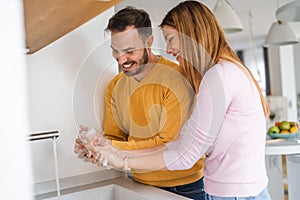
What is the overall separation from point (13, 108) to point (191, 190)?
3.10ft

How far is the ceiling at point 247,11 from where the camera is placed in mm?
2120

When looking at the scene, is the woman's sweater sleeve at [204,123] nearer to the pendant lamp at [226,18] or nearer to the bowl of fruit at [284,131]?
the pendant lamp at [226,18]

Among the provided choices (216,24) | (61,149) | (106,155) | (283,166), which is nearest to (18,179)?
(106,155)

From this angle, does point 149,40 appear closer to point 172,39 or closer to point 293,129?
point 172,39

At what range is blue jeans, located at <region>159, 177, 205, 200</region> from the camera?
1.12m

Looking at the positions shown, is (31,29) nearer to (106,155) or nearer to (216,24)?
(106,155)

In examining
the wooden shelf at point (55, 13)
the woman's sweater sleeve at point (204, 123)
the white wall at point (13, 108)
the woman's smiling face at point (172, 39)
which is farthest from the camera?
the woman's smiling face at point (172, 39)

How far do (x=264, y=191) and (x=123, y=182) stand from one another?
18.6 inches

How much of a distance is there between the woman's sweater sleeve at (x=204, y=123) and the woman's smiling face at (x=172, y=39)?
14 cm

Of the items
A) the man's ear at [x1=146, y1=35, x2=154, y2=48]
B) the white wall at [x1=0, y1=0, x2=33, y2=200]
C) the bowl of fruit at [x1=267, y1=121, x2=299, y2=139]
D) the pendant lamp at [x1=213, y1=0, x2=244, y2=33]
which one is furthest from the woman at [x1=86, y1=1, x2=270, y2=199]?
the bowl of fruit at [x1=267, y1=121, x2=299, y2=139]

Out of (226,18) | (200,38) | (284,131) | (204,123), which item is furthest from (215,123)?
(284,131)

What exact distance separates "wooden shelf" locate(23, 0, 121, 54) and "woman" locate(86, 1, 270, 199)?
0.34m

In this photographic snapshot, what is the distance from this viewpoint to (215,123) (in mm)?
869

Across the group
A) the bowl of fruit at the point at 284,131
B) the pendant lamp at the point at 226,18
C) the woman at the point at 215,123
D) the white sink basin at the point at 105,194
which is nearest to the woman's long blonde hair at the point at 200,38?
the woman at the point at 215,123
